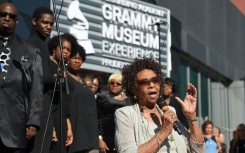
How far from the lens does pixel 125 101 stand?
761 centimetres

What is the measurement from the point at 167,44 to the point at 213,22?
6.84 m

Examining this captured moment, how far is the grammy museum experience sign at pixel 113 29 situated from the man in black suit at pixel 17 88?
23.8 ft

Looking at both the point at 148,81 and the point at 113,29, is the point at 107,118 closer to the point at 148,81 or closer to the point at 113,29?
the point at 148,81

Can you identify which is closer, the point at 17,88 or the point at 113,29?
the point at 17,88

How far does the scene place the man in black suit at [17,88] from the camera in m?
5.16

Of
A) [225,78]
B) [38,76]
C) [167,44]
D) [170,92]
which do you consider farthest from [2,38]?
[225,78]

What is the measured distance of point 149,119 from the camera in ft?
15.7

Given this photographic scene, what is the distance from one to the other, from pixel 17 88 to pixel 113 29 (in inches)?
373

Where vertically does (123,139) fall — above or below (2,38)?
below

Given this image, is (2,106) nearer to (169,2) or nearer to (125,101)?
(125,101)

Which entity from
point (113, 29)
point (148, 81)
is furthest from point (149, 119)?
point (113, 29)

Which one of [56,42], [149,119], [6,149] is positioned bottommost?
[6,149]

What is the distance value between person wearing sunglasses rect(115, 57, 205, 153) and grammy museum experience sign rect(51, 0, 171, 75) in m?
7.95

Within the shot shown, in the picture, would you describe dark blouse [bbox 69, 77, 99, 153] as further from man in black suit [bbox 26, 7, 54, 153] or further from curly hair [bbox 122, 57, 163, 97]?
curly hair [bbox 122, 57, 163, 97]
